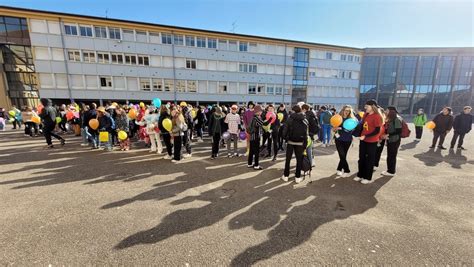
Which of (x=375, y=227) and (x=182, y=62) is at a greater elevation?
(x=182, y=62)

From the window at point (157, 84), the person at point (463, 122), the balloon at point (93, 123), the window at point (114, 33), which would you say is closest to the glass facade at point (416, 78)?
the person at point (463, 122)

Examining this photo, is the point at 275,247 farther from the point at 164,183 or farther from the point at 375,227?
the point at 164,183

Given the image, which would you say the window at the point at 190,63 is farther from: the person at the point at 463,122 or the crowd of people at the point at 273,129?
the person at the point at 463,122

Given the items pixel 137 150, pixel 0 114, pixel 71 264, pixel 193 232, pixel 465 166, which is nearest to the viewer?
pixel 71 264

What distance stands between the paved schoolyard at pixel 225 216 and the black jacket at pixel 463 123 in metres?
4.42

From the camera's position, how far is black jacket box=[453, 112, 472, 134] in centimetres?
924

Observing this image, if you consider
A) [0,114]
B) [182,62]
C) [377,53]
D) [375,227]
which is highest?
[377,53]

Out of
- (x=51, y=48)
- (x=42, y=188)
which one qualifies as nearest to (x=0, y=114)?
(x=51, y=48)

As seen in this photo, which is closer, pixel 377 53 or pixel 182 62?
pixel 182 62

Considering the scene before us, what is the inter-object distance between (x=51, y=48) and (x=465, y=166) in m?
36.2

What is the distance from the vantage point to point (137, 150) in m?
8.74

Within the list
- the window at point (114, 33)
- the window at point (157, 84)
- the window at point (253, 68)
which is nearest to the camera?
the window at point (114, 33)

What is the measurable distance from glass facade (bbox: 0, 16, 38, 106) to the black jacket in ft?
132

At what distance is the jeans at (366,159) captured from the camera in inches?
202
